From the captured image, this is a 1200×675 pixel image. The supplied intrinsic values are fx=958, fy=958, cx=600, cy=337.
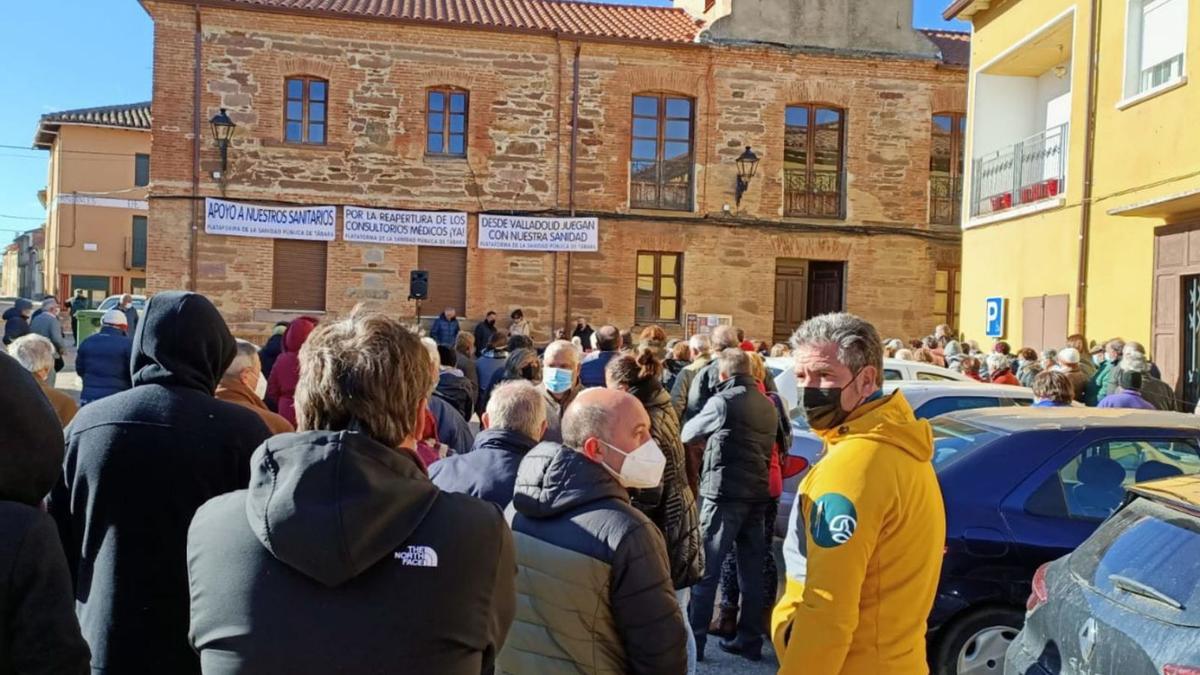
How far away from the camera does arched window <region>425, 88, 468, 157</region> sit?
19875mm

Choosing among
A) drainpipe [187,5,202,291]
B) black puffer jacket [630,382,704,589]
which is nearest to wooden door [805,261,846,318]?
drainpipe [187,5,202,291]

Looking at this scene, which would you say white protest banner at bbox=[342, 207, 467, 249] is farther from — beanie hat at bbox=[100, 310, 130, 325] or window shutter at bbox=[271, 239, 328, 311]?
beanie hat at bbox=[100, 310, 130, 325]

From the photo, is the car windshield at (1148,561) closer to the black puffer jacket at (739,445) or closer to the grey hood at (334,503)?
the black puffer jacket at (739,445)

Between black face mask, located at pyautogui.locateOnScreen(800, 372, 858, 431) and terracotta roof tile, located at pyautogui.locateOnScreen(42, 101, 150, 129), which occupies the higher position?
terracotta roof tile, located at pyautogui.locateOnScreen(42, 101, 150, 129)

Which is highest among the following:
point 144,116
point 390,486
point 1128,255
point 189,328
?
point 144,116

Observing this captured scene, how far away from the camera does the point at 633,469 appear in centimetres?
288

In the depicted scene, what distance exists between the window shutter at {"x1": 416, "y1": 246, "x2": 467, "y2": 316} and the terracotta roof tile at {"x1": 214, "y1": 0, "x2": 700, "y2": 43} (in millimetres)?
4681

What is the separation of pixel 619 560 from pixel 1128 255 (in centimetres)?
1187

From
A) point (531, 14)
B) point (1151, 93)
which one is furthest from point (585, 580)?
point (531, 14)

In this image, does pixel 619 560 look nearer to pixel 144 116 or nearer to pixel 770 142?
pixel 770 142

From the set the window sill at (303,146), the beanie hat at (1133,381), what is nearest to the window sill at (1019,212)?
the beanie hat at (1133,381)

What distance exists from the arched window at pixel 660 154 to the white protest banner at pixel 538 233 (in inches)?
48.2

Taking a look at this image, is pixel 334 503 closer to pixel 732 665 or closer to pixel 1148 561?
pixel 1148 561

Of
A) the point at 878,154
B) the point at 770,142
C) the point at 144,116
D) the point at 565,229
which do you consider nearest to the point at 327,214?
the point at 565,229
